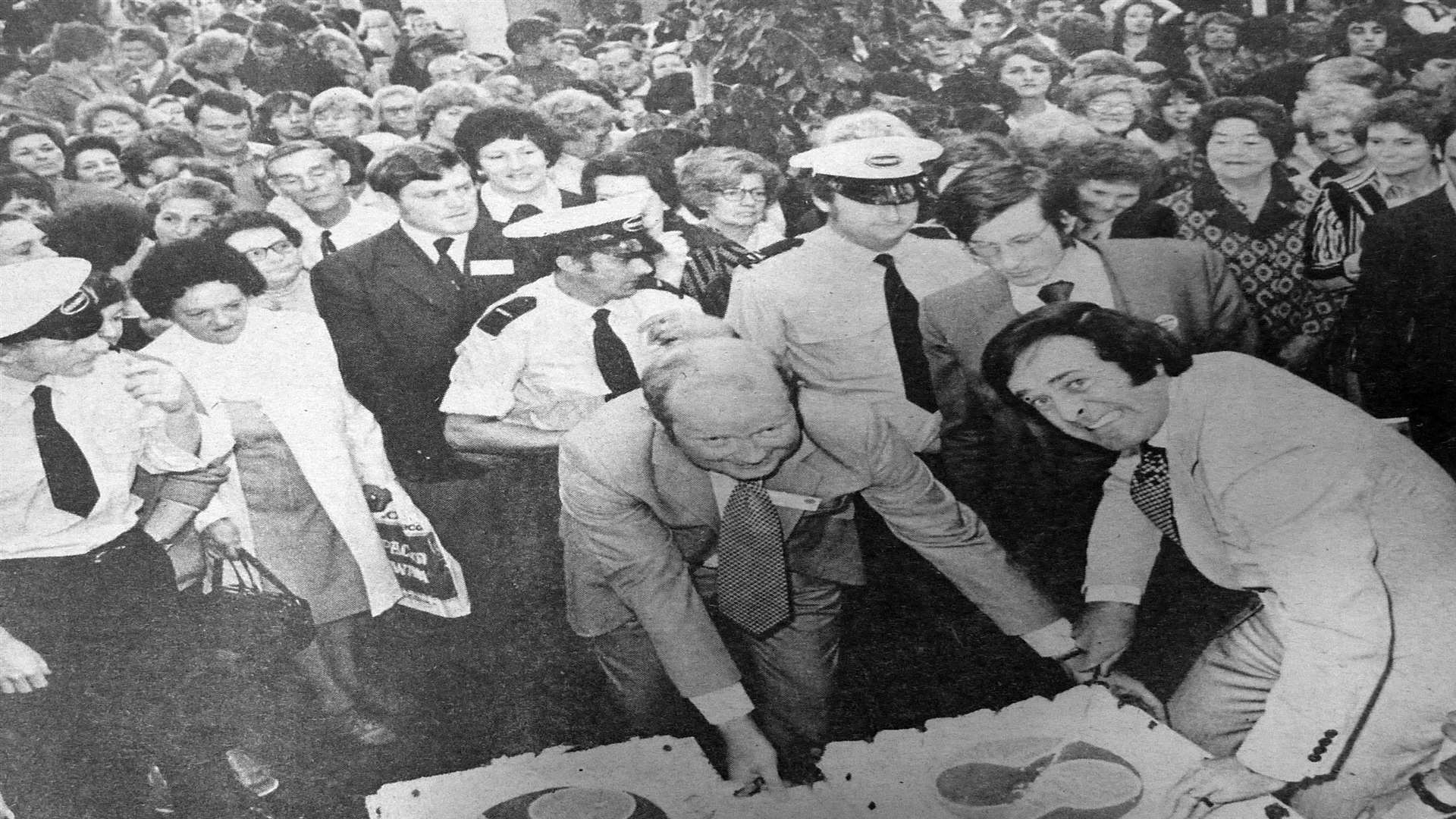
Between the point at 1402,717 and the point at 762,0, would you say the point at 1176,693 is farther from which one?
the point at 762,0

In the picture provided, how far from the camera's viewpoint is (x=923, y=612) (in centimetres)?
380

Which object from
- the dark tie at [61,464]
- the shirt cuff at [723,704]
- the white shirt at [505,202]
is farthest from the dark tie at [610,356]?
the dark tie at [61,464]

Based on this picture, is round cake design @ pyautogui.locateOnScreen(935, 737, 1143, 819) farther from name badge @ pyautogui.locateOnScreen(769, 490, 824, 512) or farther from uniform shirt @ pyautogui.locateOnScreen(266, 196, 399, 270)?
uniform shirt @ pyautogui.locateOnScreen(266, 196, 399, 270)

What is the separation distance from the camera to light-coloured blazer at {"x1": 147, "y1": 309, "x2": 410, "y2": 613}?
11.8 feet

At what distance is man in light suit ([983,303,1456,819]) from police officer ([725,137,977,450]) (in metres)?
0.30

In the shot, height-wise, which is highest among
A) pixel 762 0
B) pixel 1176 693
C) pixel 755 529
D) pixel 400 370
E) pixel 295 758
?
pixel 762 0

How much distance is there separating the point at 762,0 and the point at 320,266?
153 centimetres

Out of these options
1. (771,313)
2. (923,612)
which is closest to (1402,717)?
(923,612)

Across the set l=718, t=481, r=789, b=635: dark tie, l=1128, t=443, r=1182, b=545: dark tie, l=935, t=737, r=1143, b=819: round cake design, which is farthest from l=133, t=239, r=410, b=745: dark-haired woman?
l=1128, t=443, r=1182, b=545: dark tie

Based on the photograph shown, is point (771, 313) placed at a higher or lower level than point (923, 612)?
higher

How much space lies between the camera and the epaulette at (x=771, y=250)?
363 centimetres

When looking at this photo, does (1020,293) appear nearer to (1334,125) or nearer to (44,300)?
(1334,125)

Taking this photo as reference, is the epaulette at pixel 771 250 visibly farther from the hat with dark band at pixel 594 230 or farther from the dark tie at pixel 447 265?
the dark tie at pixel 447 265

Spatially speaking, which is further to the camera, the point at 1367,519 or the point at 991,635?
the point at 991,635
